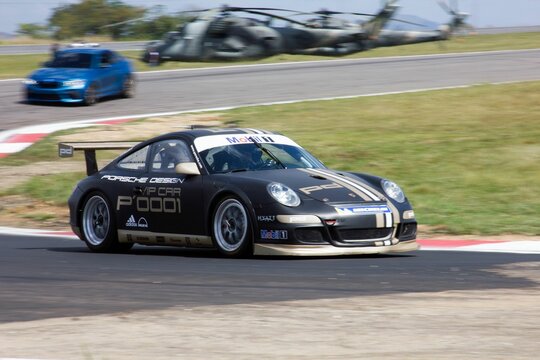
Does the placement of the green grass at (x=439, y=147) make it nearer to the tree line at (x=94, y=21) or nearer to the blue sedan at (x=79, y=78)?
the blue sedan at (x=79, y=78)

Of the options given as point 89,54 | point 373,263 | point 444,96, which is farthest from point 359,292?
point 89,54

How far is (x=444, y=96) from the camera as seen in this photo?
24.7m

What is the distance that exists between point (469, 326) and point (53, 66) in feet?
72.4

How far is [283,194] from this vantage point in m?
9.19

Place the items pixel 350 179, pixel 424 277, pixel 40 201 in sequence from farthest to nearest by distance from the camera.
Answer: pixel 40 201 < pixel 350 179 < pixel 424 277

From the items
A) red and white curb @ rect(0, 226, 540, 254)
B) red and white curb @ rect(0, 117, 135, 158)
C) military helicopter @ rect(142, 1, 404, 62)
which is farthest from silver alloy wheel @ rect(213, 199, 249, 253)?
military helicopter @ rect(142, 1, 404, 62)

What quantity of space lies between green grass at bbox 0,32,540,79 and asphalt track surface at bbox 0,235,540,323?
2784 centimetres

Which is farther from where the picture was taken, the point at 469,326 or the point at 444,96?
the point at 444,96

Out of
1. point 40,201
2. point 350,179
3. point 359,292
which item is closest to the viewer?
point 359,292

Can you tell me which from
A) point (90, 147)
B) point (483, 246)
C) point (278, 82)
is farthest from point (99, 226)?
point (278, 82)

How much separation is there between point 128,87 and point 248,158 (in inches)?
724

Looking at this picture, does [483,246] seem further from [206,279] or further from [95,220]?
[95,220]

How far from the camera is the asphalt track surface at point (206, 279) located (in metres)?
7.05

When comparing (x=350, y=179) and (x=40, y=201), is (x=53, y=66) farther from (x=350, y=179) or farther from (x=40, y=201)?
(x=350, y=179)
